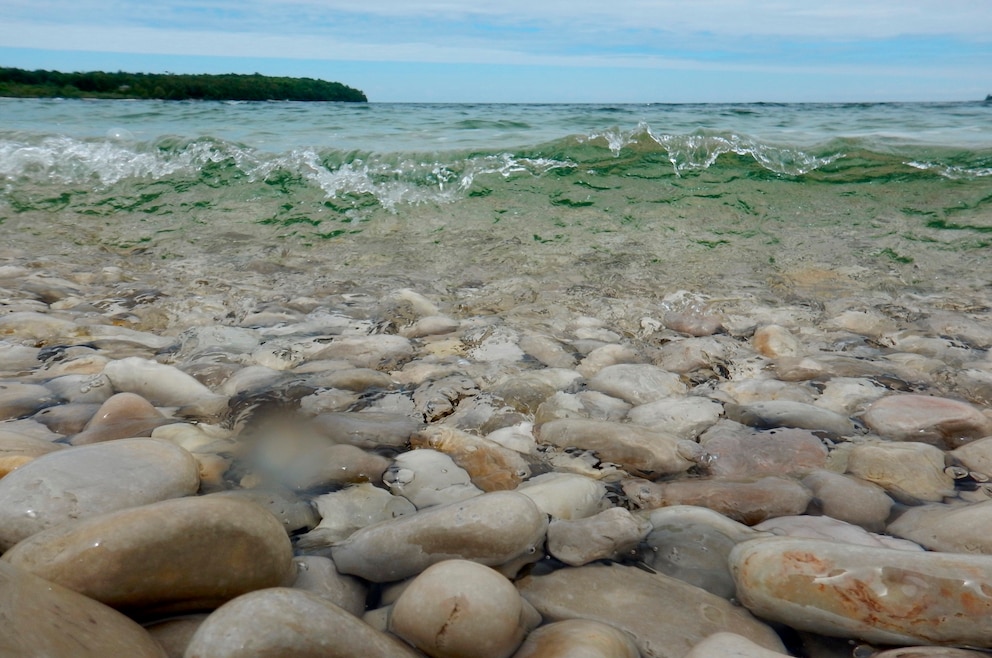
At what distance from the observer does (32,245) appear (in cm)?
450

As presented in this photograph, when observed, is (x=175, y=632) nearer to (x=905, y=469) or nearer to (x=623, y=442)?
(x=623, y=442)

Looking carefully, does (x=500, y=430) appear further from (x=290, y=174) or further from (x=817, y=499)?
(x=290, y=174)

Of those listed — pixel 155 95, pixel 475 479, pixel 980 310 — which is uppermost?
pixel 155 95

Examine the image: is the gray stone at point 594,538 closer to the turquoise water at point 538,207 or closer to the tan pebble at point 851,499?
the tan pebble at point 851,499

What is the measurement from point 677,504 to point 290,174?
4.65 m

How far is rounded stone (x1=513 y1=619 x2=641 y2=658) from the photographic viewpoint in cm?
104

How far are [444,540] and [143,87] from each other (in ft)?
63.3

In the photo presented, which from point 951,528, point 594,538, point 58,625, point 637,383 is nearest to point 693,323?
point 637,383

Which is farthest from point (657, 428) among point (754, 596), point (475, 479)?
point (754, 596)

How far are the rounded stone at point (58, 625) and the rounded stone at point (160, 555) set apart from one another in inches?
1.6

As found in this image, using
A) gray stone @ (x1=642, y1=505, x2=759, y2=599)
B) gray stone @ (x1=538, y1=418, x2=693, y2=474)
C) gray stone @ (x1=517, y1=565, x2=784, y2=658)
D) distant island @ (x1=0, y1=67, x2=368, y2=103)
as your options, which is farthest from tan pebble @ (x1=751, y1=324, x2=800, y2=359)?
distant island @ (x1=0, y1=67, x2=368, y2=103)

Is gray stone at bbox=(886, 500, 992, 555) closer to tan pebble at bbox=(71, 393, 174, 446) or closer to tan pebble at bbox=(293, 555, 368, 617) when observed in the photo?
tan pebble at bbox=(293, 555, 368, 617)

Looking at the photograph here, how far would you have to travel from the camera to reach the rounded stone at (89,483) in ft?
3.94

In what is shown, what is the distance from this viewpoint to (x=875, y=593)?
3.63ft
